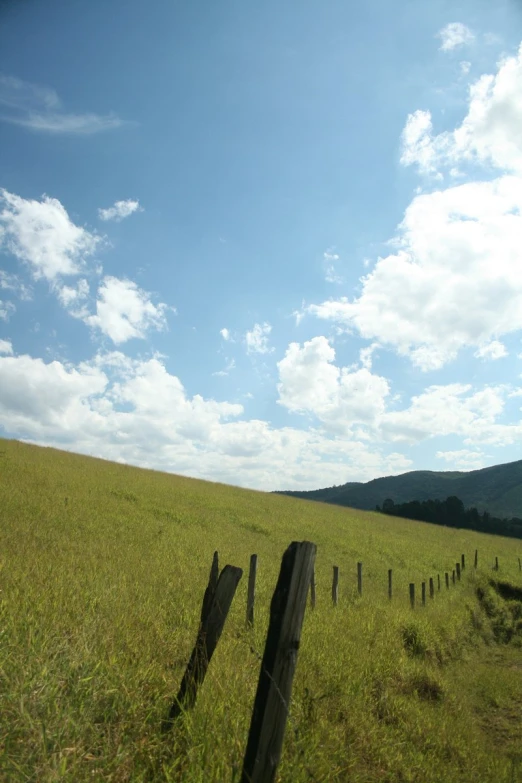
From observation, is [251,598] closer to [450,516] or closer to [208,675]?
[208,675]

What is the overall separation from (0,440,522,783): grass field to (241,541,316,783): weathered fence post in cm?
78

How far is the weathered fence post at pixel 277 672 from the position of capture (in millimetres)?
3111

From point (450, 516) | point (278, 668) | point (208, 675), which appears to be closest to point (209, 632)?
point (208, 675)

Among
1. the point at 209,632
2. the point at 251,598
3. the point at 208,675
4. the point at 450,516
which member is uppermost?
the point at 209,632

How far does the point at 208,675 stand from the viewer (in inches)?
203

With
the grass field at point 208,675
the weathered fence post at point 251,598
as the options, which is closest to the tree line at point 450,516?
the grass field at point 208,675

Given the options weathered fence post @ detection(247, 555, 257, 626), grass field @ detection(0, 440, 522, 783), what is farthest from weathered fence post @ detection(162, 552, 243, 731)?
weathered fence post @ detection(247, 555, 257, 626)

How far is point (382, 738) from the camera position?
5.88 m

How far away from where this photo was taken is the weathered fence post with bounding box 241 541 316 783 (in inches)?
122

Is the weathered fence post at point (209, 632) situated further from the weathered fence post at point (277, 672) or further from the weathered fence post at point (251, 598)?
the weathered fence post at point (251, 598)

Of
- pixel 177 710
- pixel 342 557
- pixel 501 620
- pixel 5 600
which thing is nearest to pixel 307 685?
pixel 177 710

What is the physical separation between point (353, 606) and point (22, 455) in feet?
98.8

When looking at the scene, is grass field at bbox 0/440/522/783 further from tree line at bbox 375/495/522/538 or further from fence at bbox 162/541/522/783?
tree line at bbox 375/495/522/538

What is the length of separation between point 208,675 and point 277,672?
2488mm
